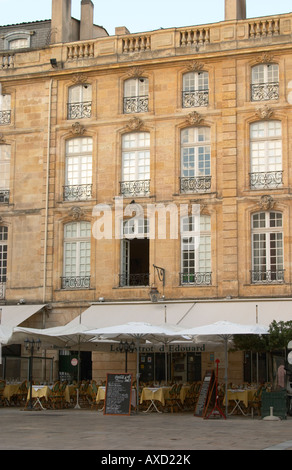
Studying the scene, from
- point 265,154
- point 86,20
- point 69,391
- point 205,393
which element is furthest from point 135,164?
point 205,393

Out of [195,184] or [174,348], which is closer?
[174,348]

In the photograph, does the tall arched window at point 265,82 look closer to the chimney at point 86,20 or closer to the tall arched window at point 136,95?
the tall arched window at point 136,95

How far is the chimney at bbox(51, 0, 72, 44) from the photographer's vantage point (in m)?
26.7

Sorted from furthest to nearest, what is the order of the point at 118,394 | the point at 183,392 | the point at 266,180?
the point at 266,180
the point at 183,392
the point at 118,394

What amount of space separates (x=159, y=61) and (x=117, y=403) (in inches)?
448

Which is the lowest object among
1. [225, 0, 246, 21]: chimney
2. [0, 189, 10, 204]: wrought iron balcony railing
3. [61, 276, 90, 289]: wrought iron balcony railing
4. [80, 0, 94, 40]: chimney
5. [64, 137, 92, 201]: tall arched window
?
[61, 276, 90, 289]: wrought iron balcony railing

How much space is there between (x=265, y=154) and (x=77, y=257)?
22.1 ft

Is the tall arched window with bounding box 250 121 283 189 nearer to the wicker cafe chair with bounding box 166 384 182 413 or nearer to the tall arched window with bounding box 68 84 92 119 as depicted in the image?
the tall arched window with bounding box 68 84 92 119

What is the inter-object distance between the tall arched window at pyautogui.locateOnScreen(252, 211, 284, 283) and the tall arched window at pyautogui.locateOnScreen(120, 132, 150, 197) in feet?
12.2

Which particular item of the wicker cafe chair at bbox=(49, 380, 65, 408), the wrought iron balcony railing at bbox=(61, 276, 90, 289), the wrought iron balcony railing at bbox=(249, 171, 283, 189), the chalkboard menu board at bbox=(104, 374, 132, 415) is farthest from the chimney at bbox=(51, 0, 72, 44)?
the chalkboard menu board at bbox=(104, 374, 132, 415)

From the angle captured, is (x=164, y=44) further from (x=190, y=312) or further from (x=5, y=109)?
(x=190, y=312)

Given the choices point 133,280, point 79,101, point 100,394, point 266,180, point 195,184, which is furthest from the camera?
point 79,101

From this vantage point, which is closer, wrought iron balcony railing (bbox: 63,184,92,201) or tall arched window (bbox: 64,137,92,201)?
wrought iron balcony railing (bbox: 63,184,92,201)

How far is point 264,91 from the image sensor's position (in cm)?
2392
